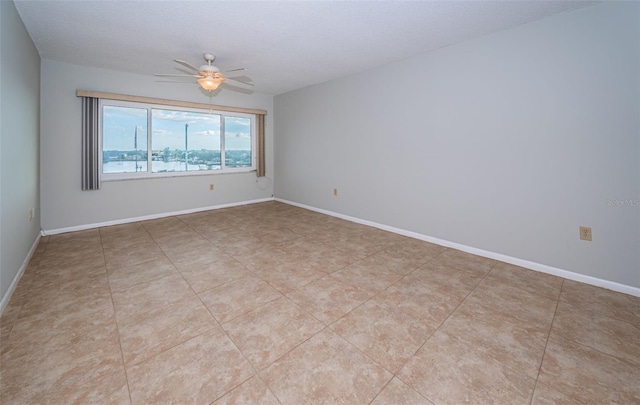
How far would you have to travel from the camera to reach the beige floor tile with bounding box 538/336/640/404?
138cm

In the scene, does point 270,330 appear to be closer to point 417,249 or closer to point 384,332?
point 384,332

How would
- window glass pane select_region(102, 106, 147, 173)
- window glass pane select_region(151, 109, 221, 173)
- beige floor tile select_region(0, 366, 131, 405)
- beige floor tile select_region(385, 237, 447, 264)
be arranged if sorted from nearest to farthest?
beige floor tile select_region(0, 366, 131, 405)
beige floor tile select_region(385, 237, 447, 264)
window glass pane select_region(102, 106, 147, 173)
window glass pane select_region(151, 109, 221, 173)

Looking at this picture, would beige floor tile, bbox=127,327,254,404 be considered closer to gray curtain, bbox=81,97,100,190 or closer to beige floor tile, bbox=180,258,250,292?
beige floor tile, bbox=180,258,250,292

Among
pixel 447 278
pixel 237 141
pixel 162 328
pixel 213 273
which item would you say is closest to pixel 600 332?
pixel 447 278

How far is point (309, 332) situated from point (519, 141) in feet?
9.39

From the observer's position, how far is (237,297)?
227 cm

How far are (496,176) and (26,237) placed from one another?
5.21 meters

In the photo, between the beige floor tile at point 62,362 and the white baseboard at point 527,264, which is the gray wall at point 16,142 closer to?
the beige floor tile at point 62,362

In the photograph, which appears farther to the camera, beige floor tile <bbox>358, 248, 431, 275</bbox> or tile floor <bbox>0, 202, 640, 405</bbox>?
beige floor tile <bbox>358, 248, 431, 275</bbox>

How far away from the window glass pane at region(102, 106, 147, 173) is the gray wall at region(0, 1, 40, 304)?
1018 millimetres

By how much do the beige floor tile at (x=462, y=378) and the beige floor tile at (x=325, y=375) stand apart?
0.63 ft

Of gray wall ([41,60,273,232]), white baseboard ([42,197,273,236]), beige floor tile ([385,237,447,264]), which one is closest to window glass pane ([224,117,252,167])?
gray wall ([41,60,273,232])

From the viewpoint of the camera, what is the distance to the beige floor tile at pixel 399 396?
1320 mm

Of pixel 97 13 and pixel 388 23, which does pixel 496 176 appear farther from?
pixel 97 13
